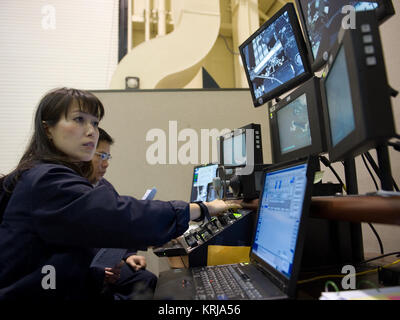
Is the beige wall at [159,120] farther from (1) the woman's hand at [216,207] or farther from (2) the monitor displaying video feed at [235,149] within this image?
(1) the woman's hand at [216,207]

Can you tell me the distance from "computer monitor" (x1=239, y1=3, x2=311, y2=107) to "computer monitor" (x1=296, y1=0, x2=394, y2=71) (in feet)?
0.13

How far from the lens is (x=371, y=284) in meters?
0.74

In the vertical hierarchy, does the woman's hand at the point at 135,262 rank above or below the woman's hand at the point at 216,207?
below

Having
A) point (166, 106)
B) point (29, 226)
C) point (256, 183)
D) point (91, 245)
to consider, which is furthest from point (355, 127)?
point (166, 106)

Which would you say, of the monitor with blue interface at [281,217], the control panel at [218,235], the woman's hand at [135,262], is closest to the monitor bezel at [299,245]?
the monitor with blue interface at [281,217]

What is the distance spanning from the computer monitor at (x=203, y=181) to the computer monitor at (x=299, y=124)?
745 mm

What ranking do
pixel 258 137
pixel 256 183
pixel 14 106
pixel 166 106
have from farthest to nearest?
pixel 14 106, pixel 166 106, pixel 258 137, pixel 256 183

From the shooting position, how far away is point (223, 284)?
0.73m

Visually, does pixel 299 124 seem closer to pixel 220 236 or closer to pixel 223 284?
pixel 220 236

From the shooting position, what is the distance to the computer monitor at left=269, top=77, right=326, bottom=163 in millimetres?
973

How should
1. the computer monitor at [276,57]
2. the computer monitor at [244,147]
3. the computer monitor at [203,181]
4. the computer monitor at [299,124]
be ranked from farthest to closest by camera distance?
1. the computer monitor at [203,181]
2. the computer monitor at [244,147]
3. the computer monitor at [276,57]
4. the computer monitor at [299,124]

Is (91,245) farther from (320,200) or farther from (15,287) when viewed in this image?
(320,200)

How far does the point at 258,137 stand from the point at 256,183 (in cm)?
34

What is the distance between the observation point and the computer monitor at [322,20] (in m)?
0.84
